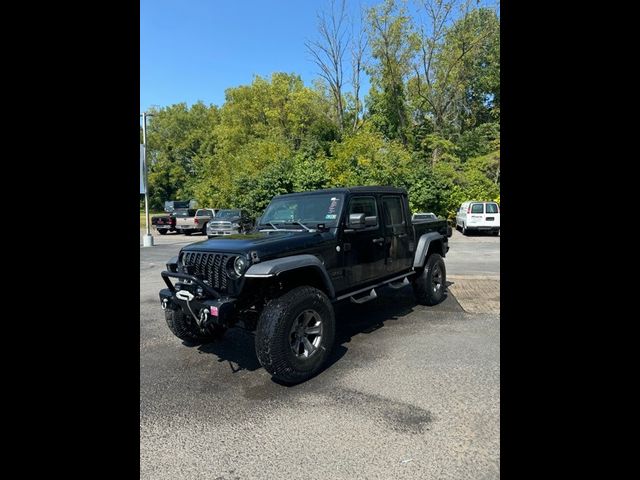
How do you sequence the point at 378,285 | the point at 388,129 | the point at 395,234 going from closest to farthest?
the point at 378,285 < the point at 395,234 < the point at 388,129

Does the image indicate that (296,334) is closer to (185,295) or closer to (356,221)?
(185,295)

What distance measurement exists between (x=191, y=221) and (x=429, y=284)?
64.4 feet

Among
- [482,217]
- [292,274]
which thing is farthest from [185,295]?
[482,217]

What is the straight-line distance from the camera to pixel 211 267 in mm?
4074

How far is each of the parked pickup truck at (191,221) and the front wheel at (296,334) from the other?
20941 mm

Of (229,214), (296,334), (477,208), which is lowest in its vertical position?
(296,334)

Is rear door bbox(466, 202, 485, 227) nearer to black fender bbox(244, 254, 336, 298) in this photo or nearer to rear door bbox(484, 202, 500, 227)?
rear door bbox(484, 202, 500, 227)

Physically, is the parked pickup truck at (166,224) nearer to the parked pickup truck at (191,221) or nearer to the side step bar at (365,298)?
the parked pickup truck at (191,221)

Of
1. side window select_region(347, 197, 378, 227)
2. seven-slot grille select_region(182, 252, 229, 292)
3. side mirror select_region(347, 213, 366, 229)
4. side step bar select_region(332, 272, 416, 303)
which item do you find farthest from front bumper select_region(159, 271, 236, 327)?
side window select_region(347, 197, 378, 227)

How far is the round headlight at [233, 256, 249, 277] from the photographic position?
3.83 m
